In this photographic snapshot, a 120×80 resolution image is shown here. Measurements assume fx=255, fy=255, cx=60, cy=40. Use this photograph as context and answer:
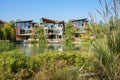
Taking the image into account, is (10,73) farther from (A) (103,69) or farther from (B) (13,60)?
(A) (103,69)

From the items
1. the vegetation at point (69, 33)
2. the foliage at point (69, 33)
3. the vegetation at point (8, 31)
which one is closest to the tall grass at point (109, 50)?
the vegetation at point (69, 33)

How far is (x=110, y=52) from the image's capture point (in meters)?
3.45

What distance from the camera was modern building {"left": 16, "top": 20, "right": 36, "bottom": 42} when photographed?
220 ft

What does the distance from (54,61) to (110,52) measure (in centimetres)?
95

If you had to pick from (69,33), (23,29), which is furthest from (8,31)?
(69,33)

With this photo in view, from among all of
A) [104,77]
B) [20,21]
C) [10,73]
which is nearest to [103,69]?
[104,77]

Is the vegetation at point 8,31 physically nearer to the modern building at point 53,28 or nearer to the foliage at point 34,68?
the modern building at point 53,28

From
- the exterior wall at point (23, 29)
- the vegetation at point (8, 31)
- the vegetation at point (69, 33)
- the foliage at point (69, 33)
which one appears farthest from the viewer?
the exterior wall at point (23, 29)

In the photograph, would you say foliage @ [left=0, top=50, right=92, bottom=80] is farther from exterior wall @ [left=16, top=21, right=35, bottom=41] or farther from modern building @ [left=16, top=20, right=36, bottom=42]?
exterior wall @ [left=16, top=21, right=35, bottom=41]

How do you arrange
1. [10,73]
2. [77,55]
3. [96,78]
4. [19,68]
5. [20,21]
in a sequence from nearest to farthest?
[10,73] → [19,68] → [96,78] → [77,55] → [20,21]

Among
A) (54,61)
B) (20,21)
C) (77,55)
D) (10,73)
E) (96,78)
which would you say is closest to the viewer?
(10,73)

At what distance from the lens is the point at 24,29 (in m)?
68.4

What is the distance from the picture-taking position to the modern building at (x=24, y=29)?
67188mm

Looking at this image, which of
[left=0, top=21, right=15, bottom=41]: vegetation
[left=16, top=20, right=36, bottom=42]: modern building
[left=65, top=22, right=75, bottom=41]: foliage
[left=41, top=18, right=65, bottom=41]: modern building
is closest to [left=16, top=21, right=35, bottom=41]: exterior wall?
[left=16, top=20, right=36, bottom=42]: modern building
